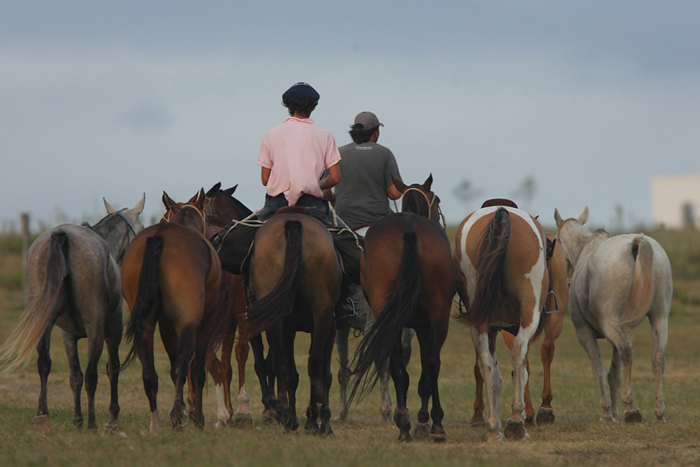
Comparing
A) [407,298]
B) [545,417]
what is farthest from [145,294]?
[545,417]

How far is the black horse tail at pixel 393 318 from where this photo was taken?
242 inches

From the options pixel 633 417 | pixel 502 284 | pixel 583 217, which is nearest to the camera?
pixel 502 284

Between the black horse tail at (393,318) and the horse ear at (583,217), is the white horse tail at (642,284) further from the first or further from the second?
the black horse tail at (393,318)

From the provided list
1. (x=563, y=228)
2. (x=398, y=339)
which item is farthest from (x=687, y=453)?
(x=563, y=228)

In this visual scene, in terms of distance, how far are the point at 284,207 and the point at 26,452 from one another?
2.95 metres

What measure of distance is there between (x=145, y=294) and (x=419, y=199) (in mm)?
2856

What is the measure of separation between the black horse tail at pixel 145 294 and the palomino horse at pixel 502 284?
8.93 feet

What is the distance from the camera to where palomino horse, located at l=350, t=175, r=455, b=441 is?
20.3 ft

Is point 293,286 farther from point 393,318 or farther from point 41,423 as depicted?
point 41,423

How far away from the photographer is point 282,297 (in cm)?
628

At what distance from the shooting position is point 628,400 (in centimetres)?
835

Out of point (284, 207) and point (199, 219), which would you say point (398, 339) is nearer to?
point (284, 207)

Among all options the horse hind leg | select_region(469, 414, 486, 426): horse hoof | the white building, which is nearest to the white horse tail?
select_region(469, 414, 486, 426): horse hoof

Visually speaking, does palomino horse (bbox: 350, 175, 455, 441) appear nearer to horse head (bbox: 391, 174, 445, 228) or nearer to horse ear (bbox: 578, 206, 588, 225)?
horse head (bbox: 391, 174, 445, 228)
